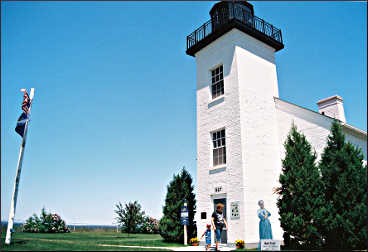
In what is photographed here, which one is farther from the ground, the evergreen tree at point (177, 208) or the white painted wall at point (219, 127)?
the white painted wall at point (219, 127)

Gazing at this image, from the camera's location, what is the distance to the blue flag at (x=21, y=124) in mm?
11688

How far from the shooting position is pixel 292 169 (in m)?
11.7

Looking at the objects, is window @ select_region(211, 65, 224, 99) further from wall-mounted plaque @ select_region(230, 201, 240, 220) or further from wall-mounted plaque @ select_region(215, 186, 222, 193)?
wall-mounted plaque @ select_region(230, 201, 240, 220)

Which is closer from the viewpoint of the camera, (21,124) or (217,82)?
(21,124)

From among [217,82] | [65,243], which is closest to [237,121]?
[217,82]

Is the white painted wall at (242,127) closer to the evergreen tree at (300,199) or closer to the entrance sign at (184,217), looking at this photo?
the entrance sign at (184,217)

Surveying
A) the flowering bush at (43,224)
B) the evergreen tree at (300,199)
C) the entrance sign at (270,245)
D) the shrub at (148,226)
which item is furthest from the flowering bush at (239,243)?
the flowering bush at (43,224)

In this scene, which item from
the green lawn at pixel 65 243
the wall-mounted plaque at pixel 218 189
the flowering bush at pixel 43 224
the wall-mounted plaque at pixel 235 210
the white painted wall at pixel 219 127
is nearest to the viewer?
the green lawn at pixel 65 243

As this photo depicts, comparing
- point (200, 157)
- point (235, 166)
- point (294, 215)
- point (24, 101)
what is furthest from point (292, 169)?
point (24, 101)

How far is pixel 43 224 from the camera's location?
20.4m

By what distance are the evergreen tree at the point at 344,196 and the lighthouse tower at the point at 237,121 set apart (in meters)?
3.09

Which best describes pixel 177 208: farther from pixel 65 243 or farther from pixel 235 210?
pixel 65 243

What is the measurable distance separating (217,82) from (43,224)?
610 inches

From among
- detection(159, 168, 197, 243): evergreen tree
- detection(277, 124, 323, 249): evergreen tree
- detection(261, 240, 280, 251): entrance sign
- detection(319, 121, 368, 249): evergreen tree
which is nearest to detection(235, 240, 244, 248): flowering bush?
detection(277, 124, 323, 249): evergreen tree
